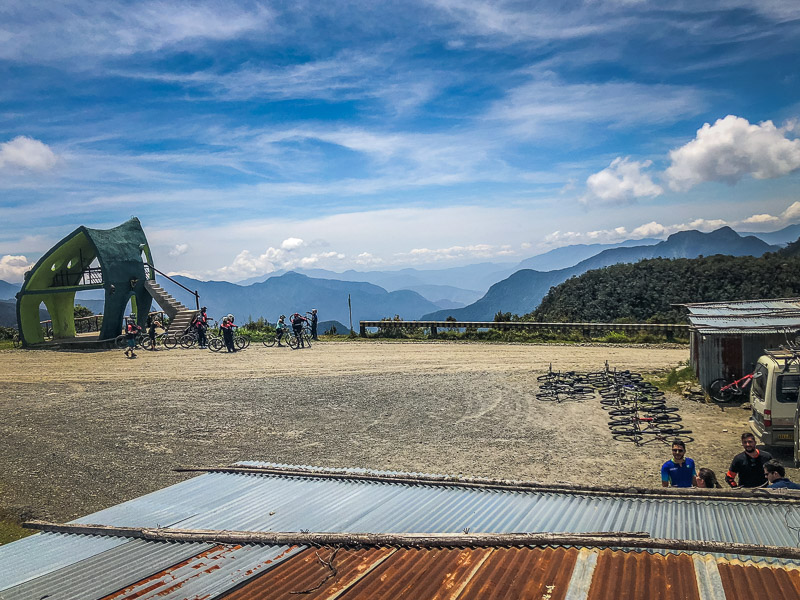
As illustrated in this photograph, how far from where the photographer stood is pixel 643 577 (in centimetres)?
420

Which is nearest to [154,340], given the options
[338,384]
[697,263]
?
[338,384]

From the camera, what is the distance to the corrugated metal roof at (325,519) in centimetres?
523

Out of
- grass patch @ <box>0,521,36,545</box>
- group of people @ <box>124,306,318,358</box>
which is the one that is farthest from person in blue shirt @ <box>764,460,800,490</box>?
group of people @ <box>124,306,318,358</box>

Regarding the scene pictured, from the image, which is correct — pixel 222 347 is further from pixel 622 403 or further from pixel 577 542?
pixel 577 542

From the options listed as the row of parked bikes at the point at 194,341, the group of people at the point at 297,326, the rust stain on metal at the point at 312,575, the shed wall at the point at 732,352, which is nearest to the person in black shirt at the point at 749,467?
the rust stain on metal at the point at 312,575

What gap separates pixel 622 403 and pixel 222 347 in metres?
20.0

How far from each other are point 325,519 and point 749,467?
5.98 metres

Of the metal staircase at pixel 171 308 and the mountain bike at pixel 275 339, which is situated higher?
the metal staircase at pixel 171 308

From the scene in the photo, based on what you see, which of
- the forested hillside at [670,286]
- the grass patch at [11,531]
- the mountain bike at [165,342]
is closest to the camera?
the grass patch at [11,531]

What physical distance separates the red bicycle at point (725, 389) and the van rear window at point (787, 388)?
14.1 ft

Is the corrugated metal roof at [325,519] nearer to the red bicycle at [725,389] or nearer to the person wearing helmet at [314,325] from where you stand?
the red bicycle at [725,389]

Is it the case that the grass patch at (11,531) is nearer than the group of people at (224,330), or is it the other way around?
the grass patch at (11,531)

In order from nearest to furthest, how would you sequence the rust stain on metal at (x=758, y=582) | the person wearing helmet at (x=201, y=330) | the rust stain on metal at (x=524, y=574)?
1. the rust stain on metal at (x=758, y=582)
2. the rust stain on metal at (x=524, y=574)
3. the person wearing helmet at (x=201, y=330)

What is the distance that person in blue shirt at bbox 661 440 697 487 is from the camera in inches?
310
